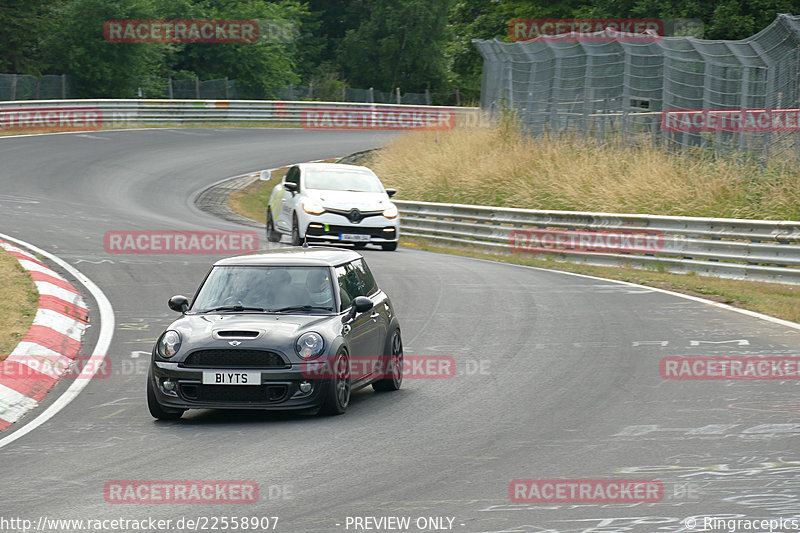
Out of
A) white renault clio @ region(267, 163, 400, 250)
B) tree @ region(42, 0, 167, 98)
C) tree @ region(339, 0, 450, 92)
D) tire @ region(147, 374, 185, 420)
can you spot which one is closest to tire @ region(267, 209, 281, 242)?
white renault clio @ region(267, 163, 400, 250)

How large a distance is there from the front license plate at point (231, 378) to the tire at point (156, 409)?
47 centimetres

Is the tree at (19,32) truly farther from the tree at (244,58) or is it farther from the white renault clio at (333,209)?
the white renault clio at (333,209)

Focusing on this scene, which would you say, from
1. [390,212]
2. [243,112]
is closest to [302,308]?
[390,212]

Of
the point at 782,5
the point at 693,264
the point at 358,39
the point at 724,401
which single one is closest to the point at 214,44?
the point at 358,39

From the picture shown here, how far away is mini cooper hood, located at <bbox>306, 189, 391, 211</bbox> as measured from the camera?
2254cm

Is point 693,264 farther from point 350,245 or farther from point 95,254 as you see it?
point 95,254

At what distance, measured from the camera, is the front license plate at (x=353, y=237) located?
22.5 metres

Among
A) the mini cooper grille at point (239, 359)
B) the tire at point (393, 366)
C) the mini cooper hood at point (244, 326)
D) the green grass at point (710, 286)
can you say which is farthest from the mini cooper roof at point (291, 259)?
the green grass at point (710, 286)

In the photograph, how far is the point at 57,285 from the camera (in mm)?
16375

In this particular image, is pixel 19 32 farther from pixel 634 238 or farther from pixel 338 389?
pixel 338 389

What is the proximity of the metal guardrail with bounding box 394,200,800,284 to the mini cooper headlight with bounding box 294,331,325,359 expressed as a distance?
10997 mm

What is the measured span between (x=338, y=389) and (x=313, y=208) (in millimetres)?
12979

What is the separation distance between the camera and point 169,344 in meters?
9.57

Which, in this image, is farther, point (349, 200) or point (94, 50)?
point (94, 50)
